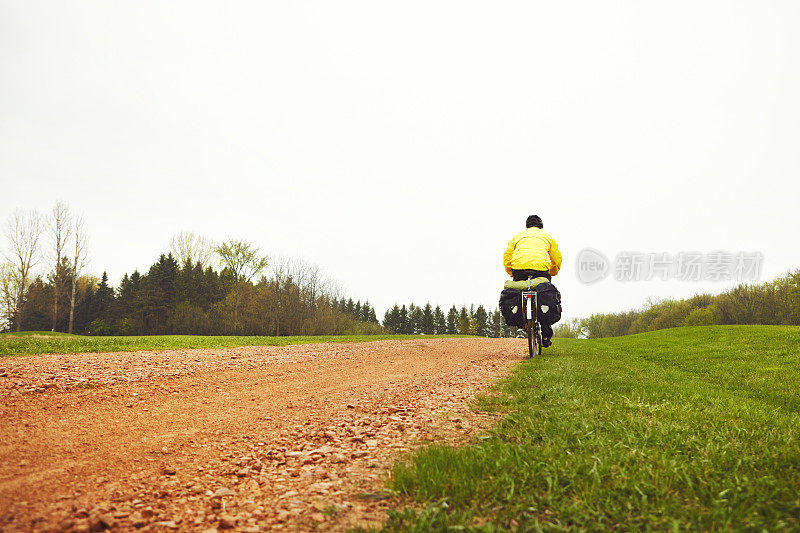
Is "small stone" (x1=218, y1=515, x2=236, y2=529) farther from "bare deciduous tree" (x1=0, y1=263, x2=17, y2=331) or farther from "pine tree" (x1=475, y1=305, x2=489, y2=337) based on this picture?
"pine tree" (x1=475, y1=305, x2=489, y2=337)

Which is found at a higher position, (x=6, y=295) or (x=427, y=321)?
(x=6, y=295)

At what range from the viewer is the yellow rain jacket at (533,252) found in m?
9.03

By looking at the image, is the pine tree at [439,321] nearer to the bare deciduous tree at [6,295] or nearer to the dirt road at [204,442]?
the bare deciduous tree at [6,295]

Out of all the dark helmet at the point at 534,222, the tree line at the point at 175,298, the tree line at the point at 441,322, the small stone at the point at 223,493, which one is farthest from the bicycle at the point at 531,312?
the tree line at the point at 441,322

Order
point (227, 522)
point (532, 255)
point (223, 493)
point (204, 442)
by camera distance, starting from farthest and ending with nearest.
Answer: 1. point (532, 255)
2. point (204, 442)
3. point (223, 493)
4. point (227, 522)

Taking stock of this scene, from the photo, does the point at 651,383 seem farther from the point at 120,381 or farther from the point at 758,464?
the point at 120,381

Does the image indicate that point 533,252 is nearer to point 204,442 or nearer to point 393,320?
point 204,442

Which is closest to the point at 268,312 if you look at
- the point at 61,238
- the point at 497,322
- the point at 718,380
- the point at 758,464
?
the point at 61,238

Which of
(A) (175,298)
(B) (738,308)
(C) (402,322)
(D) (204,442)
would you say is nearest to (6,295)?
(A) (175,298)

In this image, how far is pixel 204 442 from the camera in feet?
11.7

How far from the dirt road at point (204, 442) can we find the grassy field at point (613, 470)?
43 cm

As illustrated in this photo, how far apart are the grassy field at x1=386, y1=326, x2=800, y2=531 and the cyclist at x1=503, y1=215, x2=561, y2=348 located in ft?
15.2

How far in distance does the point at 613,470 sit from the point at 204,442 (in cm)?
340

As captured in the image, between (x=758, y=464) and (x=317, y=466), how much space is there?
309 cm
